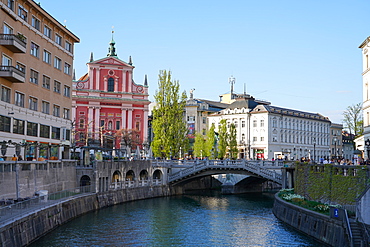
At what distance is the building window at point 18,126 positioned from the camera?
51.2 meters

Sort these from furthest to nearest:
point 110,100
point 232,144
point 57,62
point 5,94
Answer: point 110,100 → point 232,144 → point 57,62 → point 5,94

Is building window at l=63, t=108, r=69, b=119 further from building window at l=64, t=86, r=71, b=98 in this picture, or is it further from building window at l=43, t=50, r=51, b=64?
building window at l=43, t=50, r=51, b=64

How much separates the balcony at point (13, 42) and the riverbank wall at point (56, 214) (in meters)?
15.9

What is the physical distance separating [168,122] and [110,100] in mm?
25840

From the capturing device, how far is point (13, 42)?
47.0m

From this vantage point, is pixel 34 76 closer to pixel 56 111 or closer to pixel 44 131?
pixel 44 131

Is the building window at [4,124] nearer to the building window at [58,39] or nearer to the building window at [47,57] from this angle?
the building window at [47,57]

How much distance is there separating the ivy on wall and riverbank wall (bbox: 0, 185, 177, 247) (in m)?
22.9

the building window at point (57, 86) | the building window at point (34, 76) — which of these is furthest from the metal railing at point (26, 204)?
the building window at point (57, 86)

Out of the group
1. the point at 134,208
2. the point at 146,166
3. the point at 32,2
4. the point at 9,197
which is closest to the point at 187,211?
the point at 134,208

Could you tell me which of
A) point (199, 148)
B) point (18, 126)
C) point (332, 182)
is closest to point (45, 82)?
point (18, 126)

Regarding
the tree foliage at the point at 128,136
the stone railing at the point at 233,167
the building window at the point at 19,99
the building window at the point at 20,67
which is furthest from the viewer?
the tree foliage at the point at 128,136

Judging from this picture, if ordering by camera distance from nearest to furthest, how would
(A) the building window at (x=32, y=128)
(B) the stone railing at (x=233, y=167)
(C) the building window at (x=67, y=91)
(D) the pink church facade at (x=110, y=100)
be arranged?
(A) the building window at (x=32, y=128), (C) the building window at (x=67, y=91), (B) the stone railing at (x=233, y=167), (D) the pink church facade at (x=110, y=100)

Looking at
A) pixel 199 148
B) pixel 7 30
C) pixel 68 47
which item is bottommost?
pixel 199 148
